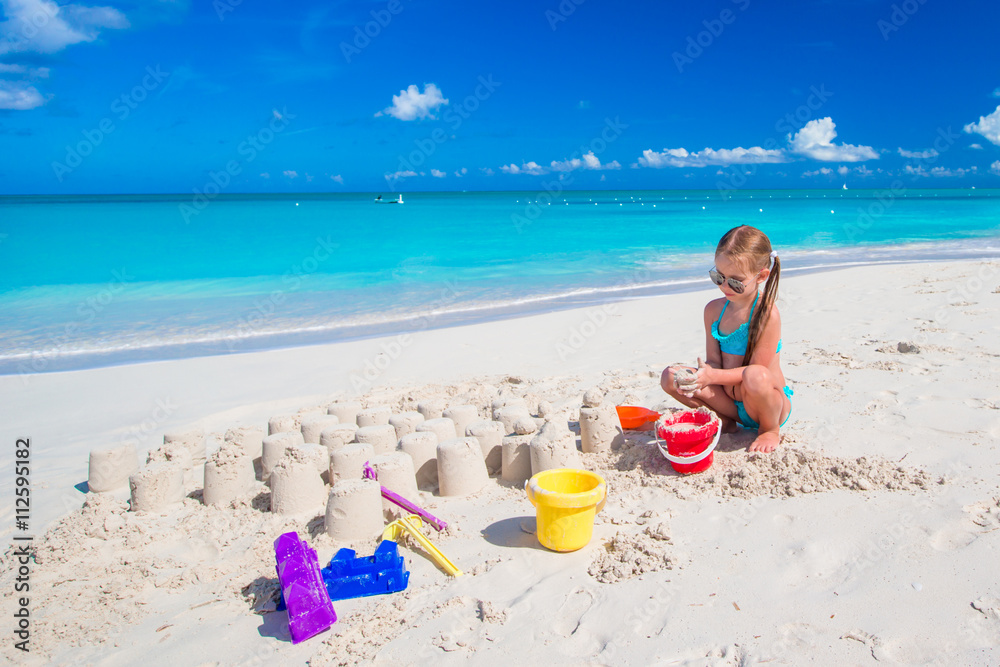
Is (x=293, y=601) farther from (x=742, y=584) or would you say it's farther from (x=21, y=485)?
(x=21, y=485)

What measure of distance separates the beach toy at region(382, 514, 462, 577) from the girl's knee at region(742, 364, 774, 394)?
5.69 ft

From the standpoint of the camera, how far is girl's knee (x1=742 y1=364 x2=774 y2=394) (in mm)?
3287

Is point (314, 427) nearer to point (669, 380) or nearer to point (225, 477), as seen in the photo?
point (225, 477)

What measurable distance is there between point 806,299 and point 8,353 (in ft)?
33.0

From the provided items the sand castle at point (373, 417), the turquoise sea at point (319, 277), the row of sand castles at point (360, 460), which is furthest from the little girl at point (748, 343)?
the turquoise sea at point (319, 277)

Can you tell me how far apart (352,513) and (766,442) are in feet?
6.98

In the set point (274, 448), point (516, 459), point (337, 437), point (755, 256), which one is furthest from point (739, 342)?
point (274, 448)

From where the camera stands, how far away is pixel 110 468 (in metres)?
3.89

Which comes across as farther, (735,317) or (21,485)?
(21,485)

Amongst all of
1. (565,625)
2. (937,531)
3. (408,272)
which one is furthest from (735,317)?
(408,272)

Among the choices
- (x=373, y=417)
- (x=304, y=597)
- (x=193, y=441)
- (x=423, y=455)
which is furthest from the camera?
(x=193, y=441)

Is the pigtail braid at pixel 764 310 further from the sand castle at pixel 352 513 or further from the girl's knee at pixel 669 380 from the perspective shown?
the sand castle at pixel 352 513

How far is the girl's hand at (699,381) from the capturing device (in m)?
3.22

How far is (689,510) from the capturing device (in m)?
3.02
